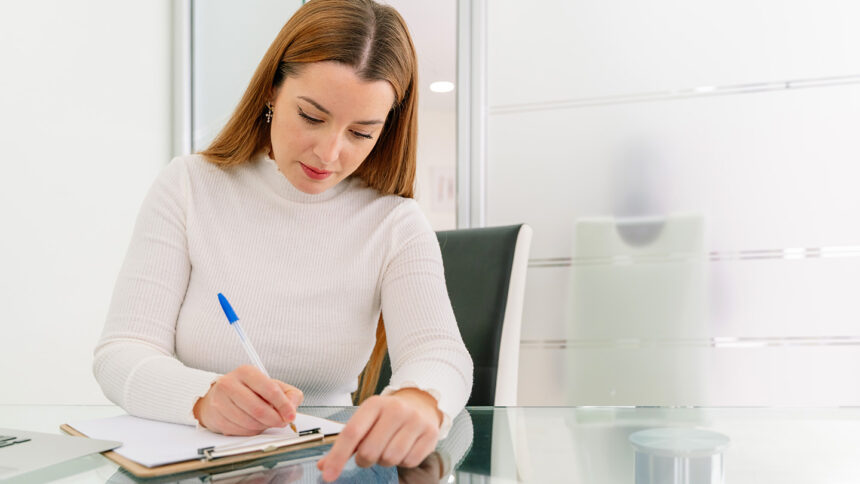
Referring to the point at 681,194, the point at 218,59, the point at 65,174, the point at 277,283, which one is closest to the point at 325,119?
the point at 277,283

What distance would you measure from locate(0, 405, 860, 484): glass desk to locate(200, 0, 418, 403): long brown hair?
1.51 ft

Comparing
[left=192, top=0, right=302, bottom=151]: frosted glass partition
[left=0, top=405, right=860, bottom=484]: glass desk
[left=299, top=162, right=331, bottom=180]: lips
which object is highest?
[left=192, top=0, right=302, bottom=151]: frosted glass partition

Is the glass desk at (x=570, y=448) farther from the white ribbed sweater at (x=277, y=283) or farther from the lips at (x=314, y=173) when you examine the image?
the lips at (x=314, y=173)

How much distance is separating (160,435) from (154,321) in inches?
12.8

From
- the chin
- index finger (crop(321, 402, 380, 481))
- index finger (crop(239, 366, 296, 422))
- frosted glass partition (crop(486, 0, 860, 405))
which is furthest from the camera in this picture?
frosted glass partition (crop(486, 0, 860, 405))

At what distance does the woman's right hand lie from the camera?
30.0 inches

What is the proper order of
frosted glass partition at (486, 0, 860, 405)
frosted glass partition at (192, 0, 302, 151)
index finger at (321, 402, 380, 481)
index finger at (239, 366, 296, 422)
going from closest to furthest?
index finger at (321, 402, 380, 481) < index finger at (239, 366, 296, 422) < frosted glass partition at (486, 0, 860, 405) < frosted glass partition at (192, 0, 302, 151)

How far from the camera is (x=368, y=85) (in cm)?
109

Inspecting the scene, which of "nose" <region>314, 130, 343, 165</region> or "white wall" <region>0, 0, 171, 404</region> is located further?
"white wall" <region>0, 0, 171, 404</region>

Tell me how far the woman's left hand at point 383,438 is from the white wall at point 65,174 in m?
1.65

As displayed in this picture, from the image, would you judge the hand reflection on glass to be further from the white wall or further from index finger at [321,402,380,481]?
the white wall

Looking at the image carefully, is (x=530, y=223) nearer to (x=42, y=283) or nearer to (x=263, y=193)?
(x=263, y=193)

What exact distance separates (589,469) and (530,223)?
58.3 inches

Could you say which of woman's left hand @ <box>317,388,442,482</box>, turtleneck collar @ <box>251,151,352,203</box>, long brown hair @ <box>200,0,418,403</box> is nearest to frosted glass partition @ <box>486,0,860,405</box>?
long brown hair @ <box>200,0,418,403</box>
